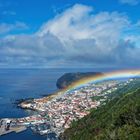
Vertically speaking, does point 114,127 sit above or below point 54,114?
above

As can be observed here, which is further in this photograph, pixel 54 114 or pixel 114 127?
pixel 54 114

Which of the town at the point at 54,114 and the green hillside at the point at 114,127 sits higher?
the green hillside at the point at 114,127

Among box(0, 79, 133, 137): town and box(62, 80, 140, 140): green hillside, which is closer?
box(62, 80, 140, 140): green hillside

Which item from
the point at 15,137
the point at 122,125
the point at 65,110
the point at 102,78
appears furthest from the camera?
the point at 102,78

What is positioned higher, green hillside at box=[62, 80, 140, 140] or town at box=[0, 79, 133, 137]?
green hillside at box=[62, 80, 140, 140]

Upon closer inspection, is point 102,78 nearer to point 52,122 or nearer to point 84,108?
point 84,108

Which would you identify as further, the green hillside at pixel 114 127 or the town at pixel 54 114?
the town at pixel 54 114

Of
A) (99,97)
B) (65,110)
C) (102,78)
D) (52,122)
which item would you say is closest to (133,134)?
(52,122)

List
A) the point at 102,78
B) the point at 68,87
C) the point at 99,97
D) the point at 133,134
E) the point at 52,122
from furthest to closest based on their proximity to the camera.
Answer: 1. the point at 102,78
2. the point at 68,87
3. the point at 99,97
4. the point at 52,122
5. the point at 133,134
